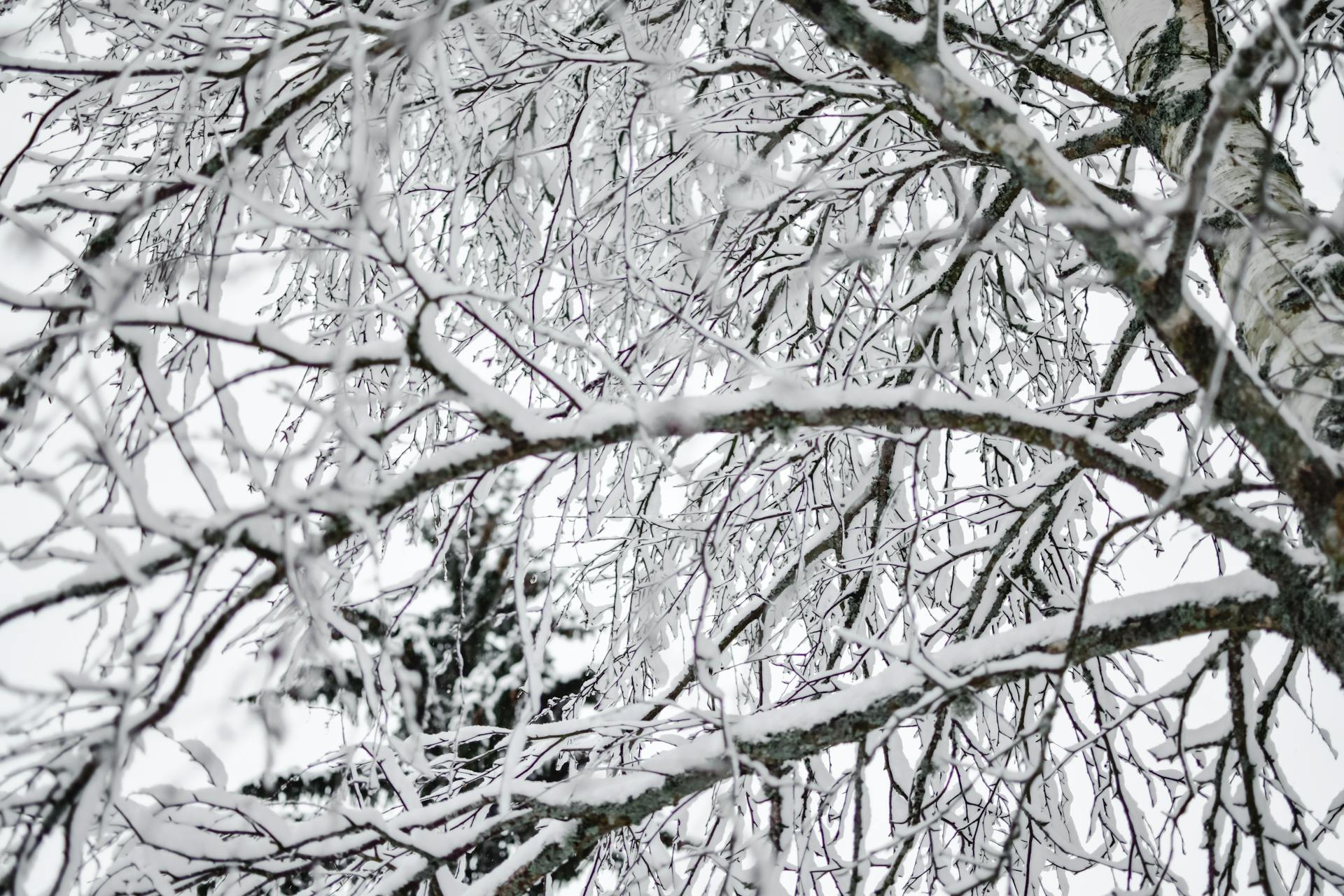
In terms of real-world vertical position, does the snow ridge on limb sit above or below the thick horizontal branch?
above

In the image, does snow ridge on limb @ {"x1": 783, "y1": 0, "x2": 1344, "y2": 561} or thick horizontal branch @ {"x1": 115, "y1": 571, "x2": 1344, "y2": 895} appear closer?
snow ridge on limb @ {"x1": 783, "y1": 0, "x2": 1344, "y2": 561}

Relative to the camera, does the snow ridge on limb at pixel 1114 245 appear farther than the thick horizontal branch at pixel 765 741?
No

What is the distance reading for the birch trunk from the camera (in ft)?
4.47

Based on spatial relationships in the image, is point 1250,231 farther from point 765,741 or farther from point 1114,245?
point 765,741

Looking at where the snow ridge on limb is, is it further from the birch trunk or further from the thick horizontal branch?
the thick horizontal branch

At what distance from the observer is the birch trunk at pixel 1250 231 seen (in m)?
1.36

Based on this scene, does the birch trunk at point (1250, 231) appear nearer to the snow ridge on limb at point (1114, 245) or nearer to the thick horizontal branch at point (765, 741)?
the snow ridge on limb at point (1114, 245)

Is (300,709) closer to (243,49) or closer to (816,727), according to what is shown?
(816,727)

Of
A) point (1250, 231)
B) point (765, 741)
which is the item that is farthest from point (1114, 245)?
point (765, 741)

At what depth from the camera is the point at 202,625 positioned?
3.50ft

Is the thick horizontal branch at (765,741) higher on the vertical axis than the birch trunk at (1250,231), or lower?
lower

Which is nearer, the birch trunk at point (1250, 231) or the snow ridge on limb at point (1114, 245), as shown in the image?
the snow ridge on limb at point (1114, 245)

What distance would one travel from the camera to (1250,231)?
3.79ft

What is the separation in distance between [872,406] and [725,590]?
1.69m
